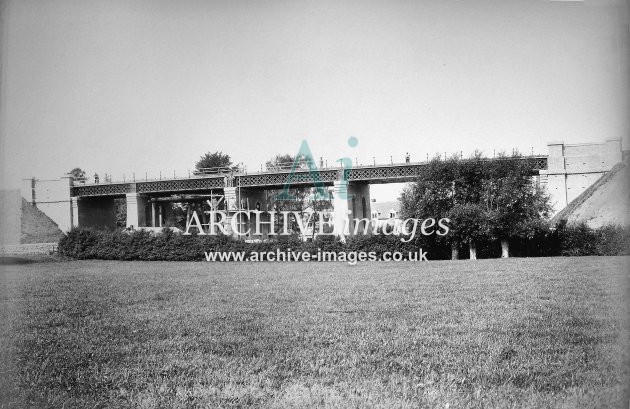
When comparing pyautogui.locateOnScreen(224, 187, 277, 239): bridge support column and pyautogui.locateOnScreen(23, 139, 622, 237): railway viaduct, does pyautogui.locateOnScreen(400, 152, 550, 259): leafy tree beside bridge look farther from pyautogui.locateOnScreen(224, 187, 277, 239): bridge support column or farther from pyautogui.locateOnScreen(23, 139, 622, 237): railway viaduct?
pyautogui.locateOnScreen(224, 187, 277, 239): bridge support column

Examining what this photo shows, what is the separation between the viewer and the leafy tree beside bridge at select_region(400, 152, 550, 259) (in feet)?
70.8

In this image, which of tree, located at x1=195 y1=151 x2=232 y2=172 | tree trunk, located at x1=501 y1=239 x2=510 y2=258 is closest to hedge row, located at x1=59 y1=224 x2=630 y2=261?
tree trunk, located at x1=501 y1=239 x2=510 y2=258

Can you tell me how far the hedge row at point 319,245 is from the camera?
10.2 metres

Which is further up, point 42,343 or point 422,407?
point 42,343

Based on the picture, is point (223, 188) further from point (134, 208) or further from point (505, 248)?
point (505, 248)

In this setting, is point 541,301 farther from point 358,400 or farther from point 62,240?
point 62,240

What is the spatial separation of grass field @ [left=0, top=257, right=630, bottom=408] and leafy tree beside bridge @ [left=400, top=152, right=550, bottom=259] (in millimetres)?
12045

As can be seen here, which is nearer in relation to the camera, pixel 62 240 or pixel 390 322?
pixel 390 322

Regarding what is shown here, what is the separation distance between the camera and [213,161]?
Result: 1009cm

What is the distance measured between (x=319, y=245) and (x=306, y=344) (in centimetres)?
834

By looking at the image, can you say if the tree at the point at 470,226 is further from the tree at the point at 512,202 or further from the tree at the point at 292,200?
the tree at the point at 292,200

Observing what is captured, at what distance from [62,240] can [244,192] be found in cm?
446

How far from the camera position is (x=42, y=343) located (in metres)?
5.91

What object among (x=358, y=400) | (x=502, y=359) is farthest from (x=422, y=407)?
(x=502, y=359)
